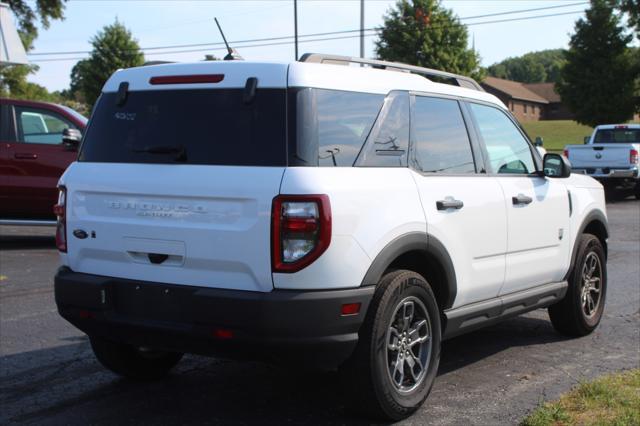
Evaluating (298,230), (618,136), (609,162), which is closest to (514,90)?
(618,136)

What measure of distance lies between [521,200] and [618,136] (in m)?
19.0

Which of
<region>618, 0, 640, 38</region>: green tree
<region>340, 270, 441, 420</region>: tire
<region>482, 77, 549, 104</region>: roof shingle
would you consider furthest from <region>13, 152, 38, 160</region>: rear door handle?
<region>482, 77, 549, 104</region>: roof shingle

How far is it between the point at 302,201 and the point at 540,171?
2.76 metres

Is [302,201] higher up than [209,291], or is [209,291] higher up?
[302,201]

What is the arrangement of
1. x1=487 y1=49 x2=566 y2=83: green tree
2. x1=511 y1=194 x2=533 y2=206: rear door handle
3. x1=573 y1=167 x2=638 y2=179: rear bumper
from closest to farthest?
1. x1=511 y1=194 x2=533 y2=206: rear door handle
2. x1=573 y1=167 x2=638 y2=179: rear bumper
3. x1=487 y1=49 x2=566 y2=83: green tree

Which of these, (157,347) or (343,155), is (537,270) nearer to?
(343,155)

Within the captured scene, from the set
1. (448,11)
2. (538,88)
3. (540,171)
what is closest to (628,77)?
(448,11)

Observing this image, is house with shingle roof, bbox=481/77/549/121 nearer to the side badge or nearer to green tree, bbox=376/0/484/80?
green tree, bbox=376/0/484/80

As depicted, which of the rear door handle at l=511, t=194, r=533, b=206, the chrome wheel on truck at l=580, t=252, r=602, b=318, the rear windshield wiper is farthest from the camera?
the chrome wheel on truck at l=580, t=252, r=602, b=318

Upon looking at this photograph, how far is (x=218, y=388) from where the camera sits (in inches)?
202

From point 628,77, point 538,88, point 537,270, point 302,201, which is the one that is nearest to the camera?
point 302,201

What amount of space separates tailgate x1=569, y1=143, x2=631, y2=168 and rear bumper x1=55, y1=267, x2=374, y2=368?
60.2ft

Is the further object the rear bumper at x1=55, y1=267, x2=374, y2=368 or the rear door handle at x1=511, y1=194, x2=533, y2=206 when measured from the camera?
the rear door handle at x1=511, y1=194, x2=533, y2=206

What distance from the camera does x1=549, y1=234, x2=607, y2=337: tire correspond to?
6.43 m
